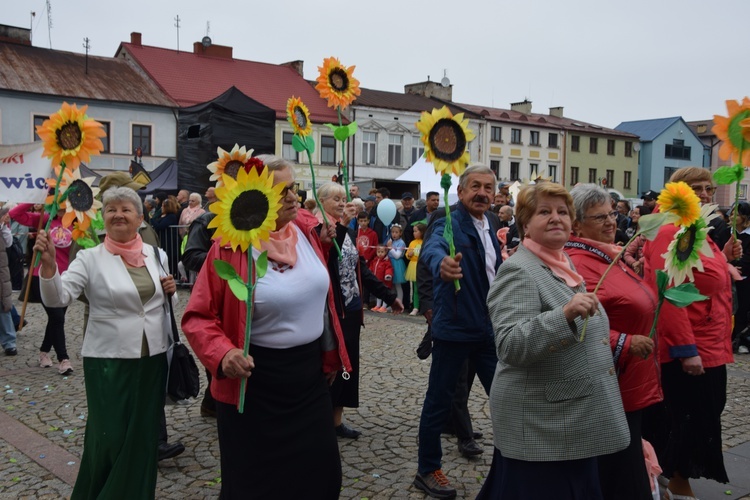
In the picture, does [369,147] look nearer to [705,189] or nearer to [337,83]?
[337,83]

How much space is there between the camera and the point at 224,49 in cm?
4316

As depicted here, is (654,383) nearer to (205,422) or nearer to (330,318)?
(330,318)

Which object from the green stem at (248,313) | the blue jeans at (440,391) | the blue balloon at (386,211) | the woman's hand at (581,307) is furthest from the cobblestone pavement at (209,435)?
the blue balloon at (386,211)

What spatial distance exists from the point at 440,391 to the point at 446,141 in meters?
1.60

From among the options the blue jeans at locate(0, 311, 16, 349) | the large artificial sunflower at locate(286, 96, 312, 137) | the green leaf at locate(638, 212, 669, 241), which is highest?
the large artificial sunflower at locate(286, 96, 312, 137)

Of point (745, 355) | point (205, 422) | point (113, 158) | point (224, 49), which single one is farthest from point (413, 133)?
point (205, 422)

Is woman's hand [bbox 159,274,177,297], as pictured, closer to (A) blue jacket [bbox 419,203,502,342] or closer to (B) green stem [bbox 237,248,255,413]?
(B) green stem [bbox 237,248,255,413]

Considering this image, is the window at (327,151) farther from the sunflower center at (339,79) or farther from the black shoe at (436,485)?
the black shoe at (436,485)

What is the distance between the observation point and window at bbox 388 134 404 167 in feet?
145

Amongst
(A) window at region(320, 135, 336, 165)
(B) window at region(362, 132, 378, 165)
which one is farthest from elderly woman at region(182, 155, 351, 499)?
(B) window at region(362, 132, 378, 165)

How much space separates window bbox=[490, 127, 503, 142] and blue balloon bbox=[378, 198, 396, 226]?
3732cm

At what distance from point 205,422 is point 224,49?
40117 mm

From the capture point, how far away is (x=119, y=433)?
4105mm

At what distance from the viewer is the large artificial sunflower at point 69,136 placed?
4.35 m
